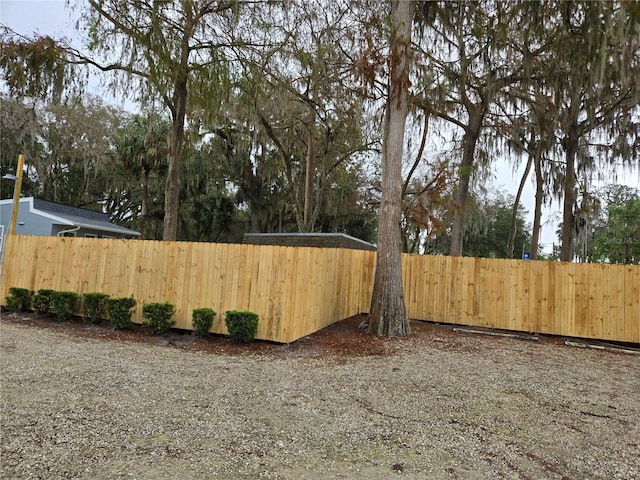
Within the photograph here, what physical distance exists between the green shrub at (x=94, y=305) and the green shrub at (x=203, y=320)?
1.86 meters

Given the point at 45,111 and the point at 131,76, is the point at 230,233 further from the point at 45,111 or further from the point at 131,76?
the point at 131,76

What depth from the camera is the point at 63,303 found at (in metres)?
6.84

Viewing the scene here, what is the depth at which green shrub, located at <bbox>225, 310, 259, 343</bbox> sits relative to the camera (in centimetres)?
561

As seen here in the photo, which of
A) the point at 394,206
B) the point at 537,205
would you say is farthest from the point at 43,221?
the point at 537,205

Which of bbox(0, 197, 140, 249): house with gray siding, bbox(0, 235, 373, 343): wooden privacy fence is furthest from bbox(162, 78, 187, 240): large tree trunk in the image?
bbox(0, 197, 140, 249): house with gray siding

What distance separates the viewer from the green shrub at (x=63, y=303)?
6.84m

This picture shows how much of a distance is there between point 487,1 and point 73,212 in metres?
15.5

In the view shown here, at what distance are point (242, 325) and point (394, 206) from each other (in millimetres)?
3340

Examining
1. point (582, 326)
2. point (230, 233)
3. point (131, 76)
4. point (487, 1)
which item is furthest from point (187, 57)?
point (230, 233)

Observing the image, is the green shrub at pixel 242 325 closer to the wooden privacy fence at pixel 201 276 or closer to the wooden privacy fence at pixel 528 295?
the wooden privacy fence at pixel 201 276

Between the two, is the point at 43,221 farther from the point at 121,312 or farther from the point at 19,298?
the point at 121,312

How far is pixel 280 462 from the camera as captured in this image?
7.86ft

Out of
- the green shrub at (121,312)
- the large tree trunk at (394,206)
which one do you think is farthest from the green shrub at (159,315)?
the large tree trunk at (394,206)

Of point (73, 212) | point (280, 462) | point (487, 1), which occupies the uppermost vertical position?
point (487, 1)
